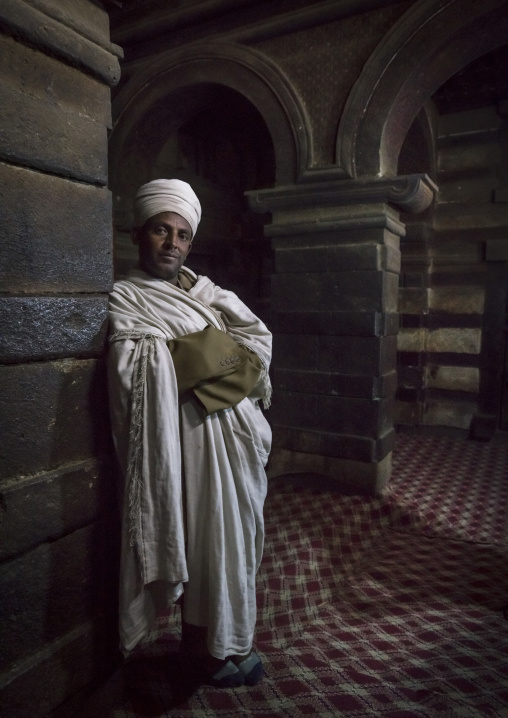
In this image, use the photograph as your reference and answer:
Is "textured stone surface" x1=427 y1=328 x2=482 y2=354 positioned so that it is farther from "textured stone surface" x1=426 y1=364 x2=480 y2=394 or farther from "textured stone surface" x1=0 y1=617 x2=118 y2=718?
"textured stone surface" x1=0 y1=617 x2=118 y2=718

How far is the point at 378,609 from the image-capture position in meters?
2.64

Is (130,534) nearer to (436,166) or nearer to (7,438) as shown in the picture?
(7,438)

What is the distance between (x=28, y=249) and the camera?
146 centimetres

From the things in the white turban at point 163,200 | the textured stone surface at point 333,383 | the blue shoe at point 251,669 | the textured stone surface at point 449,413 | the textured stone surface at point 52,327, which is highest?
the white turban at point 163,200

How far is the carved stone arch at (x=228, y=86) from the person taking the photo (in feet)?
12.7

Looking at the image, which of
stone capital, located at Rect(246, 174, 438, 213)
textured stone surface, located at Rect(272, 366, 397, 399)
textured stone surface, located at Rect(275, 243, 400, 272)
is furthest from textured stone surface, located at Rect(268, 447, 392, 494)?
stone capital, located at Rect(246, 174, 438, 213)

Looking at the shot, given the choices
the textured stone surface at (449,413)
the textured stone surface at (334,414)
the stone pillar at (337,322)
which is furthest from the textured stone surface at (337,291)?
the textured stone surface at (449,413)

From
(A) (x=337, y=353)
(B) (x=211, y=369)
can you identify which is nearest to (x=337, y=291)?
(A) (x=337, y=353)

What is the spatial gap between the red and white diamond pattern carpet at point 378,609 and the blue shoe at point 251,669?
37mm

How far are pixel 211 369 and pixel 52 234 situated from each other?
67 centimetres

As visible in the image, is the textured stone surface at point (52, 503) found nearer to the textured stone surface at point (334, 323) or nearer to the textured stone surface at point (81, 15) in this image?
the textured stone surface at point (81, 15)

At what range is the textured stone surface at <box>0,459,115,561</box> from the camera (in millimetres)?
1449

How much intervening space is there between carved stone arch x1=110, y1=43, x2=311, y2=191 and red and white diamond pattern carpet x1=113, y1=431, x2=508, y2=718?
9.19 ft

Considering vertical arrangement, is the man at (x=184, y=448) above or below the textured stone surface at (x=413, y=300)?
below
